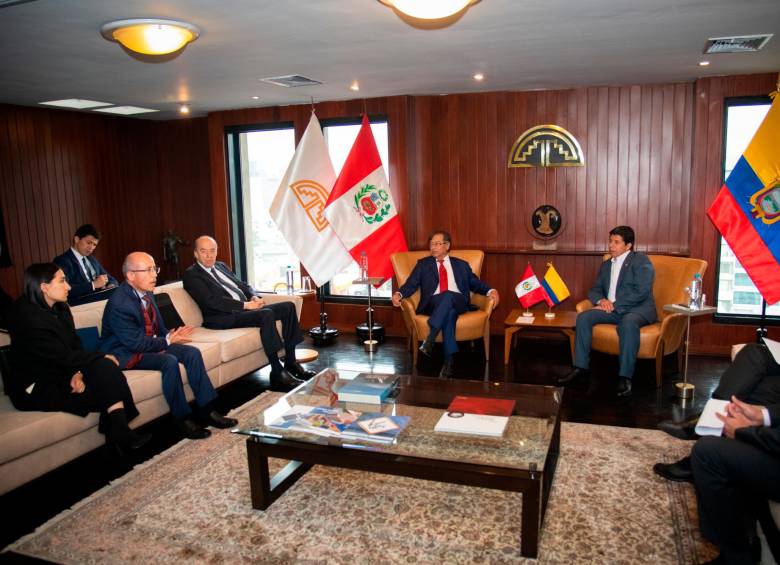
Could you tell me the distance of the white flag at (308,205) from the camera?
6.09m

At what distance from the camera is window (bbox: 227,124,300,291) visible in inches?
278

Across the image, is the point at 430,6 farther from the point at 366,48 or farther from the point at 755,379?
the point at 755,379

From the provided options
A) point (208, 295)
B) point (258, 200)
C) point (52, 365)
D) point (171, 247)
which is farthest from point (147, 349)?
point (171, 247)

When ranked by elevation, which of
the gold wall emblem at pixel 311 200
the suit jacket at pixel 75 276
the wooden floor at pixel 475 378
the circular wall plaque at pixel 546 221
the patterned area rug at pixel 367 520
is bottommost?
Result: the patterned area rug at pixel 367 520

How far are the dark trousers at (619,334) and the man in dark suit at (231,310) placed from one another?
7.40 feet

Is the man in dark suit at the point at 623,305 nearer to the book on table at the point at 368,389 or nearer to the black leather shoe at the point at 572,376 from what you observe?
the black leather shoe at the point at 572,376

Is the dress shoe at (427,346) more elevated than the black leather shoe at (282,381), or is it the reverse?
the dress shoe at (427,346)

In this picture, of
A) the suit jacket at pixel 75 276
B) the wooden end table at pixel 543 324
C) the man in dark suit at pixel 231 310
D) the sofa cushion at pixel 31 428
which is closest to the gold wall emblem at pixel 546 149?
the wooden end table at pixel 543 324

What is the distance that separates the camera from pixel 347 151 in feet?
21.7

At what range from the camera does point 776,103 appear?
4383mm

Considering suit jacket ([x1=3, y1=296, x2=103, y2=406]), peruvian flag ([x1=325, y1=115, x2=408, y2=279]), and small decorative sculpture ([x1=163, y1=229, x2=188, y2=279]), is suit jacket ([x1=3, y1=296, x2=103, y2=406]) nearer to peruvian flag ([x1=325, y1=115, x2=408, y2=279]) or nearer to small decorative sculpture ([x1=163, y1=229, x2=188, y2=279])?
peruvian flag ([x1=325, y1=115, x2=408, y2=279])

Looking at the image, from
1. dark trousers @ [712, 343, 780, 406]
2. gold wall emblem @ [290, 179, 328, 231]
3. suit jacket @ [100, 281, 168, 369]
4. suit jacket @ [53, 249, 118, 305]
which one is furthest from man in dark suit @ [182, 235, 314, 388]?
dark trousers @ [712, 343, 780, 406]

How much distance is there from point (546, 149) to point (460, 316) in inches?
78.8

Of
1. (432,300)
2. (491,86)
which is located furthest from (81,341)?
(491,86)
